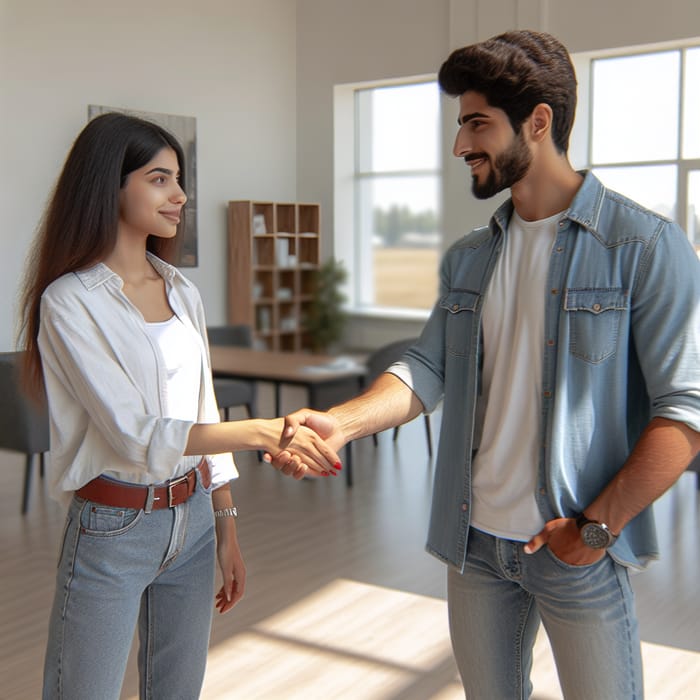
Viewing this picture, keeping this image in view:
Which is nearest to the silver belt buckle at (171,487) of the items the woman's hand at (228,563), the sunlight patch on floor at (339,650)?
the woman's hand at (228,563)

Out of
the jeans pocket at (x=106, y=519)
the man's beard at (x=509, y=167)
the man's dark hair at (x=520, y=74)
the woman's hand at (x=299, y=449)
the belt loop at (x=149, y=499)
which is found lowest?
the jeans pocket at (x=106, y=519)

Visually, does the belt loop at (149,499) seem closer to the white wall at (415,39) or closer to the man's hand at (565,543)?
the man's hand at (565,543)

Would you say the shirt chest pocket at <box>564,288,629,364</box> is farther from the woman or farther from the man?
the woman

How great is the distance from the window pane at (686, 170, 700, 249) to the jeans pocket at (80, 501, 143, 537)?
27.5 ft

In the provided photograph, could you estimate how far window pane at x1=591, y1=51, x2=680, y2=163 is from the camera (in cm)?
922

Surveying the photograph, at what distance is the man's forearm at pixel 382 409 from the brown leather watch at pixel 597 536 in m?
0.43

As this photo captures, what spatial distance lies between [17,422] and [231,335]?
9.49ft

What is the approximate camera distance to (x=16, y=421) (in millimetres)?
5059

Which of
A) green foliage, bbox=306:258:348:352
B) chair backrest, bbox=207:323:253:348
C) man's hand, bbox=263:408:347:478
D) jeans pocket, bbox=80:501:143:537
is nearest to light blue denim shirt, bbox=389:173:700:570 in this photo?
man's hand, bbox=263:408:347:478

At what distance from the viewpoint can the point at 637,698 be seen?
5.08ft

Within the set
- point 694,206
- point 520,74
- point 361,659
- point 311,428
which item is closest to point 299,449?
point 311,428

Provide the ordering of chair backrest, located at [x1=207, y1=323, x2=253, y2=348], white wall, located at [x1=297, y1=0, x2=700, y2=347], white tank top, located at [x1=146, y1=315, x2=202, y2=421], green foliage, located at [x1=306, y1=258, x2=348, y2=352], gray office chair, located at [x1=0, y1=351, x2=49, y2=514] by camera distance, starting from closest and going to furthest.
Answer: white tank top, located at [x1=146, y1=315, x2=202, y2=421] < gray office chair, located at [x1=0, y1=351, x2=49, y2=514] < chair backrest, located at [x1=207, y1=323, x2=253, y2=348] < white wall, located at [x1=297, y1=0, x2=700, y2=347] < green foliage, located at [x1=306, y1=258, x2=348, y2=352]

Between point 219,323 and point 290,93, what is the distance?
3.19m

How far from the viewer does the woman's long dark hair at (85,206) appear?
68.8 inches
